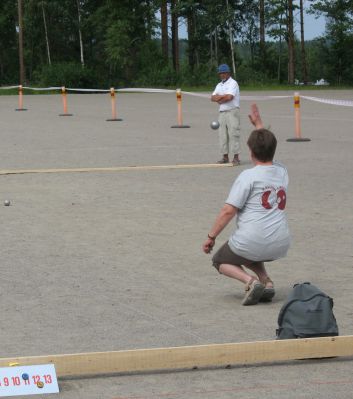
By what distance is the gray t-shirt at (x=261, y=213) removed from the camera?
768 cm

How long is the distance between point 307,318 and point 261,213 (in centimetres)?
140

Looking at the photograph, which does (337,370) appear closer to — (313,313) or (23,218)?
(313,313)

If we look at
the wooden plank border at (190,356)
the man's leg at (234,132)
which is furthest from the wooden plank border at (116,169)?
the wooden plank border at (190,356)

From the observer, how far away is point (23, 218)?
1227cm

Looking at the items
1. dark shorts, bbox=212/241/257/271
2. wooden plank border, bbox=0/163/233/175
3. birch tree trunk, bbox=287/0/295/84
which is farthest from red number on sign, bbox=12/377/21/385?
birch tree trunk, bbox=287/0/295/84

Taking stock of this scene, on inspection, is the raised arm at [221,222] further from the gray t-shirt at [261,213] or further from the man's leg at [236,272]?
the man's leg at [236,272]

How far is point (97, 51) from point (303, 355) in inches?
3486

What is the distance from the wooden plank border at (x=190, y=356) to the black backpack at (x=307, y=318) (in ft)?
0.62

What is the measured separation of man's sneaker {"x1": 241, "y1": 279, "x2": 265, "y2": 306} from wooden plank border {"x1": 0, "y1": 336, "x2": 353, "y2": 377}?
1455 mm

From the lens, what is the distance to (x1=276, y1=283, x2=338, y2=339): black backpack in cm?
642

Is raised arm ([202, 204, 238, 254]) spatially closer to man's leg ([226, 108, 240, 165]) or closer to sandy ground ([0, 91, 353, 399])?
sandy ground ([0, 91, 353, 399])

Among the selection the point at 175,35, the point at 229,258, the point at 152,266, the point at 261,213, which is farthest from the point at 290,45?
the point at 261,213

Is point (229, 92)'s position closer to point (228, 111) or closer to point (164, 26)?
point (228, 111)

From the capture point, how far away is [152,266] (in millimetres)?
9406
